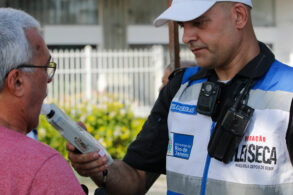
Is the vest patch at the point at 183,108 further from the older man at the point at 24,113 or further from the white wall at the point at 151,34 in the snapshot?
the white wall at the point at 151,34

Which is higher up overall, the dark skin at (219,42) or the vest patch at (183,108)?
the dark skin at (219,42)

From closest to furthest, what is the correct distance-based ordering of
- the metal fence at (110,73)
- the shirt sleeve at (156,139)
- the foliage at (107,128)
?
the shirt sleeve at (156,139) < the foliage at (107,128) < the metal fence at (110,73)

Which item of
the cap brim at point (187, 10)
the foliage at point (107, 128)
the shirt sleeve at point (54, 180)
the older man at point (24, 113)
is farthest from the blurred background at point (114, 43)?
the shirt sleeve at point (54, 180)

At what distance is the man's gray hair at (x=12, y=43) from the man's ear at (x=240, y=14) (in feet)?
2.73

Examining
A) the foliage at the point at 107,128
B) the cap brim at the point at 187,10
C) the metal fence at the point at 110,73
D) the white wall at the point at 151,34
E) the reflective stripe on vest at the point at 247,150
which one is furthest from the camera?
the white wall at the point at 151,34

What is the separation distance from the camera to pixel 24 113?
1616 mm

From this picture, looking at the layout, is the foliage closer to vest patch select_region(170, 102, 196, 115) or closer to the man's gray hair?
vest patch select_region(170, 102, 196, 115)

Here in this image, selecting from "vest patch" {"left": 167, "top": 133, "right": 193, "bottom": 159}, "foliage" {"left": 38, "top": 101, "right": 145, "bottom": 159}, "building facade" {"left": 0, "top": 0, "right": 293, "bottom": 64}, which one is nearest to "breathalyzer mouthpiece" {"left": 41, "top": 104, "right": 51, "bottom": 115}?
"vest patch" {"left": 167, "top": 133, "right": 193, "bottom": 159}

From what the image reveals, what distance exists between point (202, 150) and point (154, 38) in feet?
41.6

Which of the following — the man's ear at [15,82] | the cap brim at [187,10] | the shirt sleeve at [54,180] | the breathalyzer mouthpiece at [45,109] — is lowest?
the shirt sleeve at [54,180]

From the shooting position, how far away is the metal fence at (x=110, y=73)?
11.0 meters

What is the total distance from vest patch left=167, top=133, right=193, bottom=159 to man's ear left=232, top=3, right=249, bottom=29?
490 mm

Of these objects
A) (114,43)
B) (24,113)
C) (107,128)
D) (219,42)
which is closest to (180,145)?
(219,42)

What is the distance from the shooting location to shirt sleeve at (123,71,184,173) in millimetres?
2211
